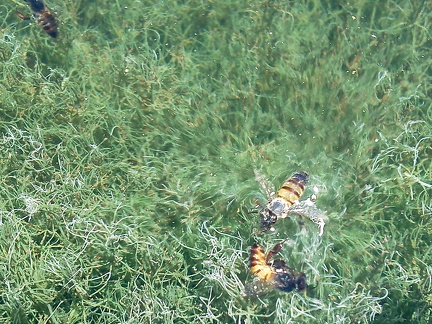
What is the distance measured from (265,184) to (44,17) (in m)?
1.58

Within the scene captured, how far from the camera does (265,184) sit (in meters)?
2.92

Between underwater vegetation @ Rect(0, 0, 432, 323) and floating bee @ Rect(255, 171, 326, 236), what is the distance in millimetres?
63

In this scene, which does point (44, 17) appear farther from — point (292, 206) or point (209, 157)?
point (292, 206)

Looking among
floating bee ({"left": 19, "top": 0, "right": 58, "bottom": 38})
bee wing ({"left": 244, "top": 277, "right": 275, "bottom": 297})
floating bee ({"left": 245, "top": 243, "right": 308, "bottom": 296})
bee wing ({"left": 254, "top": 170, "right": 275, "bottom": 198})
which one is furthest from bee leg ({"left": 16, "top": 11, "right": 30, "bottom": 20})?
bee wing ({"left": 244, "top": 277, "right": 275, "bottom": 297})

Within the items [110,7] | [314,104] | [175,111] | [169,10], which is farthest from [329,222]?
[110,7]

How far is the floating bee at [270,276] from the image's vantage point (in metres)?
2.64

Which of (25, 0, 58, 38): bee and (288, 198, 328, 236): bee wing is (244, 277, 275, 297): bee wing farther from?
(25, 0, 58, 38): bee

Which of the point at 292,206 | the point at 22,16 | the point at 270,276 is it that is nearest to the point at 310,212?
the point at 292,206

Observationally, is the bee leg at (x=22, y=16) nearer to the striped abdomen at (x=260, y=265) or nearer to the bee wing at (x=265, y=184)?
the bee wing at (x=265, y=184)

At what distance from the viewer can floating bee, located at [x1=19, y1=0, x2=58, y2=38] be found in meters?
3.33

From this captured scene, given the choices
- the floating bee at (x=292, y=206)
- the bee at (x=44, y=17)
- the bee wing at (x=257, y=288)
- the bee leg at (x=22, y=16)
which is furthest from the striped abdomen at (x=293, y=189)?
the bee leg at (x=22, y=16)

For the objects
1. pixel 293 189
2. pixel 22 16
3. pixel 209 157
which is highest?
pixel 22 16

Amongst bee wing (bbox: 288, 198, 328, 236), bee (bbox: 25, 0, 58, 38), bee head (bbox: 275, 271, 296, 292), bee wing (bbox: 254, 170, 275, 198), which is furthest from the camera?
bee (bbox: 25, 0, 58, 38)

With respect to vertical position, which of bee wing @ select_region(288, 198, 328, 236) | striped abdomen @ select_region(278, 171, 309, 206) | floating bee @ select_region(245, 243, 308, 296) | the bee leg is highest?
the bee leg
